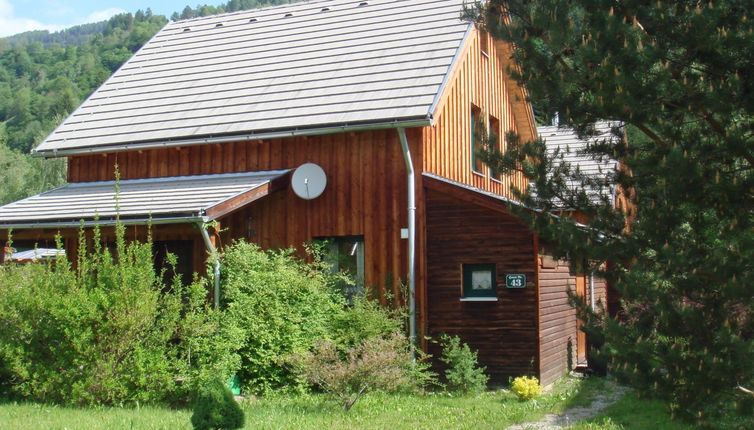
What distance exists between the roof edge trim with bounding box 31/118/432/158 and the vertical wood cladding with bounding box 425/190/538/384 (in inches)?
54.5

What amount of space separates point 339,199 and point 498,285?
334 centimetres

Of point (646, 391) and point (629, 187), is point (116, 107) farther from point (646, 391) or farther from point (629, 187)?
point (646, 391)

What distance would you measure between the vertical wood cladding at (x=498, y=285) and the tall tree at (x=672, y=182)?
13.1ft

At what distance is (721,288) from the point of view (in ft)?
26.2

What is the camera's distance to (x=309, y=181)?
1468cm

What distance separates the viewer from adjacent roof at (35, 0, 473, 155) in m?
15.1

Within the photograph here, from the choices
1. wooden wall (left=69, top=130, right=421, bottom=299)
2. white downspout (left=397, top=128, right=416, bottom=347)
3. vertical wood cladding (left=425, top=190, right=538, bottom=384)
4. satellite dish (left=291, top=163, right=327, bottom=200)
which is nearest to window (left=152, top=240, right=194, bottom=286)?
wooden wall (left=69, top=130, right=421, bottom=299)

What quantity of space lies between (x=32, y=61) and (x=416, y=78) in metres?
109

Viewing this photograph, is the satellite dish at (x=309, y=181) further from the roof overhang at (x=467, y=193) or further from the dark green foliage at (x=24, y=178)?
the dark green foliage at (x=24, y=178)

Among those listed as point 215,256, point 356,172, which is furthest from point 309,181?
point 215,256

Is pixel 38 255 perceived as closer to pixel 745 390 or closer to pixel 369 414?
pixel 369 414

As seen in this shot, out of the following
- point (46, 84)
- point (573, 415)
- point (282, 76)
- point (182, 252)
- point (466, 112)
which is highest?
point (46, 84)

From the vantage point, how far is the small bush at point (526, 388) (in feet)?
39.7

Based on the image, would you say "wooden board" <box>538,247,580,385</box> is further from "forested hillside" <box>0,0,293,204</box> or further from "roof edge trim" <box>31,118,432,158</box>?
"forested hillside" <box>0,0,293,204</box>
